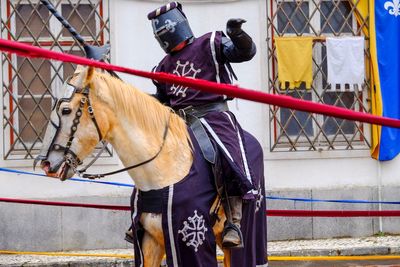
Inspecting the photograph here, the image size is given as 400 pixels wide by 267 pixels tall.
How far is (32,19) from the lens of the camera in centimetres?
1101

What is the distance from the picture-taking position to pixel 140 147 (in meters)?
5.49

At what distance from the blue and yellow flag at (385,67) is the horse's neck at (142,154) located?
6.49m

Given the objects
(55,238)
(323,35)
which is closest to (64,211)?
(55,238)

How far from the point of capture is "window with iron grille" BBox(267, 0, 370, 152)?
11.5 meters

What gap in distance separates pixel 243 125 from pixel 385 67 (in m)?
1.94

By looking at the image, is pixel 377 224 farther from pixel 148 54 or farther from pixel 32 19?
pixel 32 19

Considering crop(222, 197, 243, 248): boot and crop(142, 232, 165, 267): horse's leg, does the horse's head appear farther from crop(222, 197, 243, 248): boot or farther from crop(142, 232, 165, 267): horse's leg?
crop(222, 197, 243, 248): boot

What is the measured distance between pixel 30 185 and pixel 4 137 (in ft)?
2.12

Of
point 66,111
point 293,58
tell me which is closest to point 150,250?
point 66,111

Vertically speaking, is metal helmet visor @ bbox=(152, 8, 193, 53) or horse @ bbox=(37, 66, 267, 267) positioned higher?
metal helmet visor @ bbox=(152, 8, 193, 53)

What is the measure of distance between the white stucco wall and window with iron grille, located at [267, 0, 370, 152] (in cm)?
11

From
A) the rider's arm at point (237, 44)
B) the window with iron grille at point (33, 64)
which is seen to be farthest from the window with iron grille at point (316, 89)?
the rider's arm at point (237, 44)

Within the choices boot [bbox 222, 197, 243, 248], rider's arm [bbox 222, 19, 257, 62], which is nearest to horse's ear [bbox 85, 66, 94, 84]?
rider's arm [bbox 222, 19, 257, 62]

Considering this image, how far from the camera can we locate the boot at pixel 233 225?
5707mm
